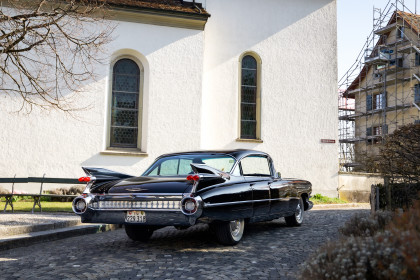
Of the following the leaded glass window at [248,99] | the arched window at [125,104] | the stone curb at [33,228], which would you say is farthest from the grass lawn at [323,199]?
the stone curb at [33,228]

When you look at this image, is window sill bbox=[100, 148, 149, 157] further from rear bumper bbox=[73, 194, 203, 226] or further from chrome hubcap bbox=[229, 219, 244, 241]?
chrome hubcap bbox=[229, 219, 244, 241]

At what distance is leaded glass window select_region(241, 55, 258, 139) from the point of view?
18.7 m

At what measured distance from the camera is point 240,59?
737 inches

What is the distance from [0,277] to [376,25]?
35332 millimetres

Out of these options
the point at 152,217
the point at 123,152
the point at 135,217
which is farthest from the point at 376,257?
the point at 123,152

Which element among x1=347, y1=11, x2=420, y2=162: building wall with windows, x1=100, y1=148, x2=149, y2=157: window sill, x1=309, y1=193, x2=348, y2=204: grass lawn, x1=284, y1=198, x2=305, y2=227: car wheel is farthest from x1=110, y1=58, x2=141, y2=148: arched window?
x1=347, y1=11, x2=420, y2=162: building wall with windows

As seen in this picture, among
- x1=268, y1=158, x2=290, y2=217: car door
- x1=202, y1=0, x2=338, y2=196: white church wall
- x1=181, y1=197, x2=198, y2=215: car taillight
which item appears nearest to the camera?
x1=181, y1=197, x2=198, y2=215: car taillight

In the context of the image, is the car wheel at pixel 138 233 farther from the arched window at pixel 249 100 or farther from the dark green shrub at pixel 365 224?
the arched window at pixel 249 100

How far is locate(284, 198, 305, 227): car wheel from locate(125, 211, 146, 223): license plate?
3.92 m

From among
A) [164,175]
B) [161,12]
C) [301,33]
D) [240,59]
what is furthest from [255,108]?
[164,175]

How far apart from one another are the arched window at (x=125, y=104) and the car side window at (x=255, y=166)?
30.4ft

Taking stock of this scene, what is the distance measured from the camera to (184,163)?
7.55 meters

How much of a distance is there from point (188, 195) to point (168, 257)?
878 mm

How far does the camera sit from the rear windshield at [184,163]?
7429 millimetres
